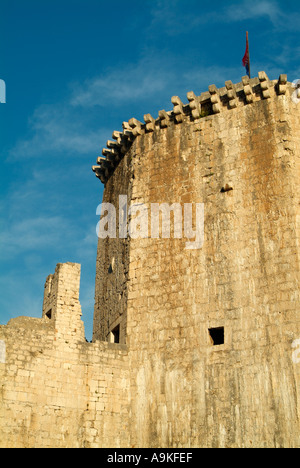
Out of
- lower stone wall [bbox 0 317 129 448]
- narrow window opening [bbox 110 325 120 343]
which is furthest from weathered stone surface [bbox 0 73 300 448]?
narrow window opening [bbox 110 325 120 343]

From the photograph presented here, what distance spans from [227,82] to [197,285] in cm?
494

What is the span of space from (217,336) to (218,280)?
1.20m

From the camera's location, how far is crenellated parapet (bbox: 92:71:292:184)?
16.3m

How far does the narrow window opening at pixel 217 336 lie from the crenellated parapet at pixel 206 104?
5270 millimetres

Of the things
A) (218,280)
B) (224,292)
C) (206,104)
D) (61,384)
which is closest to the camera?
(61,384)

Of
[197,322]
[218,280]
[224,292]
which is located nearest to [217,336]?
[197,322]

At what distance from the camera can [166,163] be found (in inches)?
674

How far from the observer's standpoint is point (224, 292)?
15203mm

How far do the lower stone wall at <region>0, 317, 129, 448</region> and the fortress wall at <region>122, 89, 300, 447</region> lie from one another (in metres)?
0.49

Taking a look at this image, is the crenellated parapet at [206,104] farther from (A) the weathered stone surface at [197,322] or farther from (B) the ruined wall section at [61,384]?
(B) the ruined wall section at [61,384]

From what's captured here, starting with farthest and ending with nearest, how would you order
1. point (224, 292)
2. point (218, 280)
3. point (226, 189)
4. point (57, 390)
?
point (226, 189) < point (218, 280) < point (224, 292) < point (57, 390)

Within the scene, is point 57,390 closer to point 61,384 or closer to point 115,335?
point 61,384

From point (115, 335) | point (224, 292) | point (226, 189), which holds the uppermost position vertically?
point (226, 189)

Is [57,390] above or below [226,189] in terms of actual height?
below
